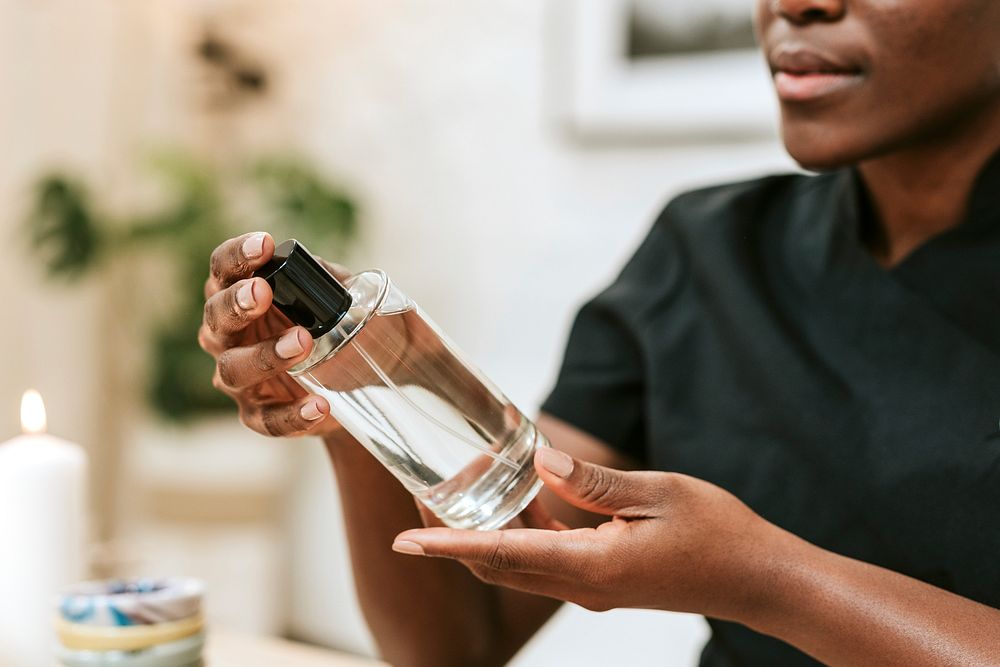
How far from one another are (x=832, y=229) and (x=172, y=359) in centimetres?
135

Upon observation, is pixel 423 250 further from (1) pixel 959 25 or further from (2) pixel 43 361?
(1) pixel 959 25

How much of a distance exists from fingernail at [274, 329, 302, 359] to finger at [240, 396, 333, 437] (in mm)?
47

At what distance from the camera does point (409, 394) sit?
1.86 feet

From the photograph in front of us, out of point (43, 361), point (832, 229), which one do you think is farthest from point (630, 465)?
point (43, 361)

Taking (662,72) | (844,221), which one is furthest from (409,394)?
(662,72)

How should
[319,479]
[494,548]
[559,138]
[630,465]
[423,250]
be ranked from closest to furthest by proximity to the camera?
[494,548] → [630,465] → [559,138] → [423,250] → [319,479]

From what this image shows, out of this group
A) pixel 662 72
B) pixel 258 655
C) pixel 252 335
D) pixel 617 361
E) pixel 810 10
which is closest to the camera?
pixel 252 335

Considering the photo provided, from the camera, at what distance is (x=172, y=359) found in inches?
74.9

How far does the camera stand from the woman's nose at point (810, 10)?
2.35 ft

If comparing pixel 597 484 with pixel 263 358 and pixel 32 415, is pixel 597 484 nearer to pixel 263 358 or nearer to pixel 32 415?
pixel 263 358

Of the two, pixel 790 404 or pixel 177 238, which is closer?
pixel 790 404

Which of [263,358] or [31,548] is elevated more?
[263,358]

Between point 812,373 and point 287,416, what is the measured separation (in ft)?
1.43

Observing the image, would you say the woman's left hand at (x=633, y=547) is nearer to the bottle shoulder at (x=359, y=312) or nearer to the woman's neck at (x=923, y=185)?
the bottle shoulder at (x=359, y=312)
